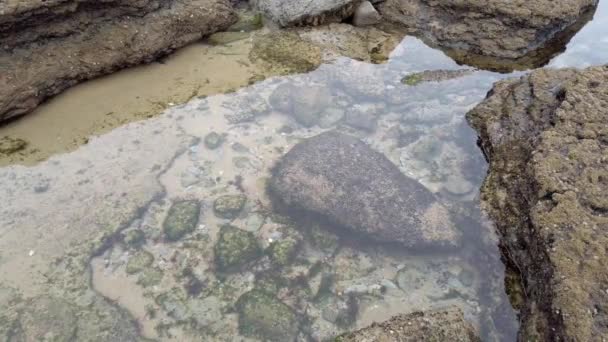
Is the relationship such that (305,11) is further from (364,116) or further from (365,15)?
(364,116)

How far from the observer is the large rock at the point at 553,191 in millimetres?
2760

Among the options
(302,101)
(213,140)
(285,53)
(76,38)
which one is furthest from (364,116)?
(76,38)

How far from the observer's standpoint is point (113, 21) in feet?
16.8

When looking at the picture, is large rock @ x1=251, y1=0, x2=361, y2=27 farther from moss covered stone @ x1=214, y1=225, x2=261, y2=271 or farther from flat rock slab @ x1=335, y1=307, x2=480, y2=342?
flat rock slab @ x1=335, y1=307, x2=480, y2=342

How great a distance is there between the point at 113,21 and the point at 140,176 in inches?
77.1

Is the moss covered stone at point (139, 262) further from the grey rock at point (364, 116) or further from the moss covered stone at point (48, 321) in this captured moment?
the grey rock at point (364, 116)

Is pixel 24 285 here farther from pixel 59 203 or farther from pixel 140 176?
pixel 140 176

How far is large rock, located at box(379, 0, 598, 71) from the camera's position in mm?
5797

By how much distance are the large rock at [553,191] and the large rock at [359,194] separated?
539 millimetres

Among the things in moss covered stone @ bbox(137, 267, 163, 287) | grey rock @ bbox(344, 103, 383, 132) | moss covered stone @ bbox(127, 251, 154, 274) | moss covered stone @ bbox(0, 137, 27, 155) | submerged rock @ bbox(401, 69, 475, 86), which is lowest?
moss covered stone @ bbox(137, 267, 163, 287)

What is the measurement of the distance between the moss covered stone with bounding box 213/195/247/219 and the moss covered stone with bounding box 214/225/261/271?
191mm

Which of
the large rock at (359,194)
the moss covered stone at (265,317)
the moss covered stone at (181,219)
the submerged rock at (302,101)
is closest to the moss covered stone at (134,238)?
the moss covered stone at (181,219)

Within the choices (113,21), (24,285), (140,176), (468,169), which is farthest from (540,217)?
(113,21)

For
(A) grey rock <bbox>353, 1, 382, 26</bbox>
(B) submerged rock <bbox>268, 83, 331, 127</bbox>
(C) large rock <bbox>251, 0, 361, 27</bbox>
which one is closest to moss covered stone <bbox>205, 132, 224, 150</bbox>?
(B) submerged rock <bbox>268, 83, 331, 127</bbox>
